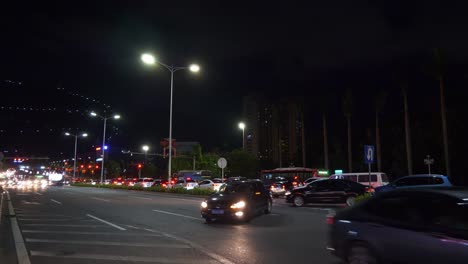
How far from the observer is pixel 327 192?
23.3 meters

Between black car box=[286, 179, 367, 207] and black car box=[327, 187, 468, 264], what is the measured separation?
1589 centimetres

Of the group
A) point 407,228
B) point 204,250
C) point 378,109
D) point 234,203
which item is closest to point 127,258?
point 204,250

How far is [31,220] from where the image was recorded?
1631cm

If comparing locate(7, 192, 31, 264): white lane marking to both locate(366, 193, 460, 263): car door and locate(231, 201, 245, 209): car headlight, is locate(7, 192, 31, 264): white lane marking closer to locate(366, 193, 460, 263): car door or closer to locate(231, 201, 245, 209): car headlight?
locate(366, 193, 460, 263): car door

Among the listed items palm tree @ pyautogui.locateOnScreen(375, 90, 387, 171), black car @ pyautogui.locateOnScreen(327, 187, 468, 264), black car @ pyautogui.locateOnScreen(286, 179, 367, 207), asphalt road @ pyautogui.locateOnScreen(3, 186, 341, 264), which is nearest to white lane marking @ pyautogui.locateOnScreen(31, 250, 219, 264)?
asphalt road @ pyautogui.locateOnScreen(3, 186, 341, 264)

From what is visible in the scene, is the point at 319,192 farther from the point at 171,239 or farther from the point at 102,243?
the point at 102,243

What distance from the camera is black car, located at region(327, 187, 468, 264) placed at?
5.62 m

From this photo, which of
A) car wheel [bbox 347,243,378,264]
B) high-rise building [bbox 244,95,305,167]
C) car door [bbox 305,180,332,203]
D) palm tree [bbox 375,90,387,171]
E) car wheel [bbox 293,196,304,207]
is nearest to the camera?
car wheel [bbox 347,243,378,264]

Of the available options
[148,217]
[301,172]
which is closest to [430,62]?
[301,172]

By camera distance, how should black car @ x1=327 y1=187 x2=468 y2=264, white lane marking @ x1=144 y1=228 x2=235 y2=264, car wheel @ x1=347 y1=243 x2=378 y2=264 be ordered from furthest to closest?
white lane marking @ x1=144 y1=228 x2=235 y2=264, car wheel @ x1=347 y1=243 x2=378 y2=264, black car @ x1=327 y1=187 x2=468 y2=264

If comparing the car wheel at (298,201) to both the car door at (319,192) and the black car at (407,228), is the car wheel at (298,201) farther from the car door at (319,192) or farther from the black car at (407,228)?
the black car at (407,228)

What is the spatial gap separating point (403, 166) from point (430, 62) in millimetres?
17593

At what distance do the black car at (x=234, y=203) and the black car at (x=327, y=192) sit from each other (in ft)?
22.4

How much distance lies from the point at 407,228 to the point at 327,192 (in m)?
17.4
